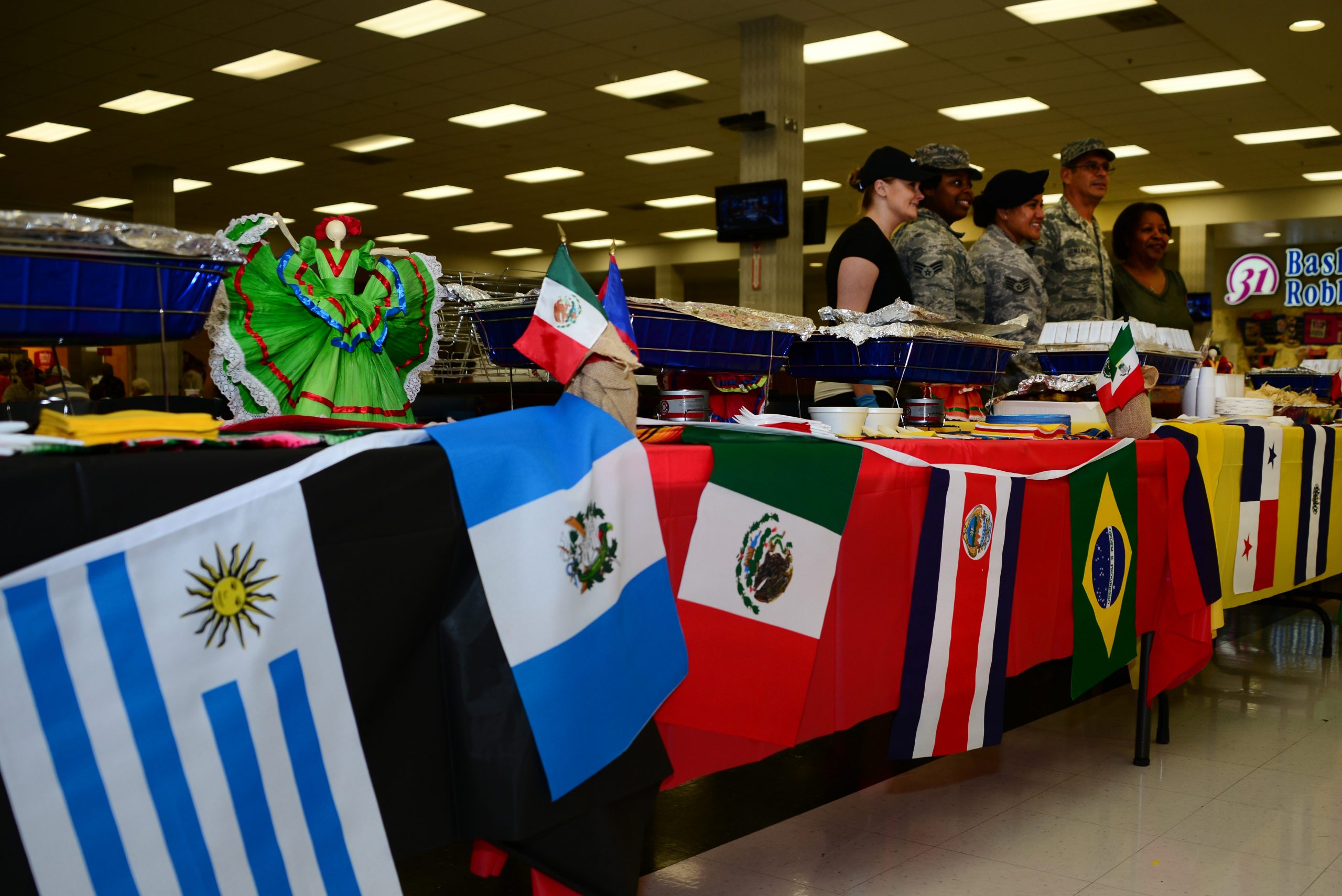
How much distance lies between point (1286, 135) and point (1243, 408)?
28.2 feet

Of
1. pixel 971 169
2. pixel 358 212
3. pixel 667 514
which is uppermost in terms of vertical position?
pixel 358 212

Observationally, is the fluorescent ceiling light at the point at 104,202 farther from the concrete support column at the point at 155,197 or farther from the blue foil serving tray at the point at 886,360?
the blue foil serving tray at the point at 886,360

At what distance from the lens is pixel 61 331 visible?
1.07 m

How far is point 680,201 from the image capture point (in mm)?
13523

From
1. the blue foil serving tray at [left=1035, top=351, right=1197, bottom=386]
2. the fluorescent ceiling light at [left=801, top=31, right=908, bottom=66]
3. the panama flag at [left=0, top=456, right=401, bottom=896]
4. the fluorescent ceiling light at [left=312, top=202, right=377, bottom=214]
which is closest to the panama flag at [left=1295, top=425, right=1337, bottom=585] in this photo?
the blue foil serving tray at [left=1035, top=351, right=1197, bottom=386]

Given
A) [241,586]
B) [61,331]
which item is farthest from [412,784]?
[61,331]

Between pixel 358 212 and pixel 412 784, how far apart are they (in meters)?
14.0

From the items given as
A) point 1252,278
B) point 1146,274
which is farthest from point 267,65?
point 1252,278

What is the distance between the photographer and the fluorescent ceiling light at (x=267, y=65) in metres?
7.91

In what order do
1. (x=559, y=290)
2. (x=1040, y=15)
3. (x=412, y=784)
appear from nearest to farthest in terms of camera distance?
(x=412, y=784) < (x=559, y=290) < (x=1040, y=15)

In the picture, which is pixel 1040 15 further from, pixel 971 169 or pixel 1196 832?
pixel 1196 832

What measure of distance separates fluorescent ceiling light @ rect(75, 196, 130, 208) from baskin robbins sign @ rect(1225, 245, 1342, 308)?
12.3m

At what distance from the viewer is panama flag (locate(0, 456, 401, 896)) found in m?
0.75

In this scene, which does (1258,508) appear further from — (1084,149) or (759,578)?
(759,578)
